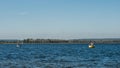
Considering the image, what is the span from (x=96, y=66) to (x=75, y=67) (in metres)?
3.48

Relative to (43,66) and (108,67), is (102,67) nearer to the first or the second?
(108,67)

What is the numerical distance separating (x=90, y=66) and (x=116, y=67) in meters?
3.83

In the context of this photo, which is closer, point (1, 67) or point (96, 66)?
point (1, 67)

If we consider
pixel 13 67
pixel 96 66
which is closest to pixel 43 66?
pixel 13 67

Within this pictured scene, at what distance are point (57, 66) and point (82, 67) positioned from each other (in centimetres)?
346

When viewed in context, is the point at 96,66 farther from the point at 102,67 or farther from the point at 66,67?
the point at 66,67

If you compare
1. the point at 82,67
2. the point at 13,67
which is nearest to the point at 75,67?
the point at 82,67

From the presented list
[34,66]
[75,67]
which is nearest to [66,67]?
[75,67]

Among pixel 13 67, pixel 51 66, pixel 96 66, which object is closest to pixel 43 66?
pixel 51 66

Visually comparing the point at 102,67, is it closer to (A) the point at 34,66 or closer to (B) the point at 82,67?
(B) the point at 82,67

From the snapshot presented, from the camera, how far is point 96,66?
159 ft

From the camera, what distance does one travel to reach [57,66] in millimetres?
47281

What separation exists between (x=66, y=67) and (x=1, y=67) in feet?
28.2

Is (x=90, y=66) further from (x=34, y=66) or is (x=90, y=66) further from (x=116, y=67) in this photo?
(x=34, y=66)
